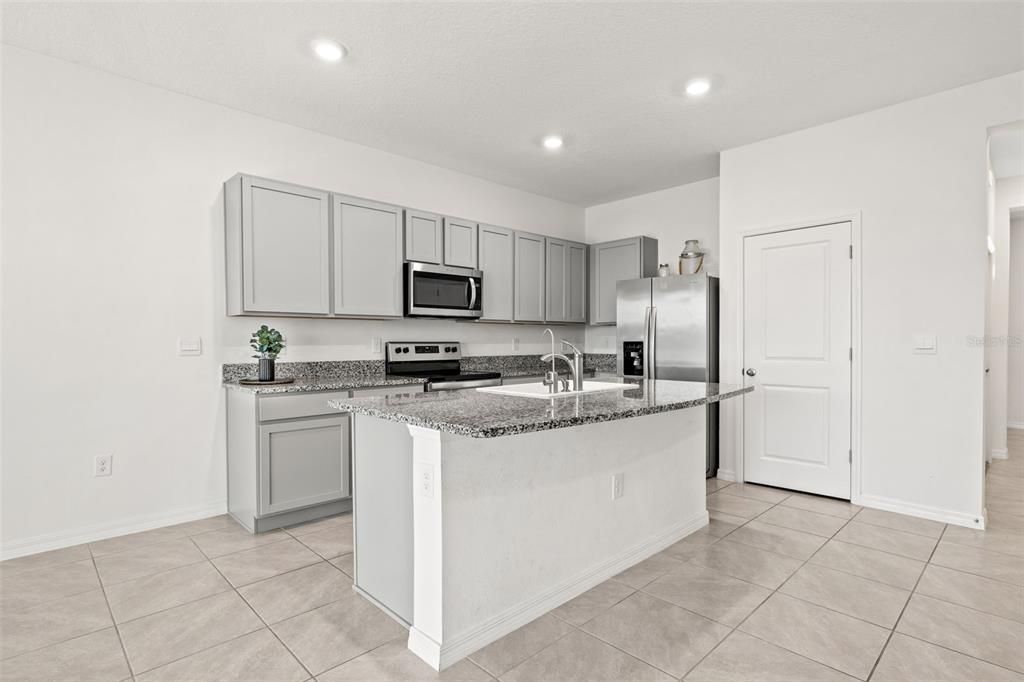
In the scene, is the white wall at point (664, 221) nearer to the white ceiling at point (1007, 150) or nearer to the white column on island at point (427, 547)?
the white ceiling at point (1007, 150)

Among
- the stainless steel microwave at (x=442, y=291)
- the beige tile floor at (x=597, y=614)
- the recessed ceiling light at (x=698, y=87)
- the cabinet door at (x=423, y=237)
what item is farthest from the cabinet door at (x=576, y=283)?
the beige tile floor at (x=597, y=614)

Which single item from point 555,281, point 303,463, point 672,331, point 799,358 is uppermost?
point 555,281

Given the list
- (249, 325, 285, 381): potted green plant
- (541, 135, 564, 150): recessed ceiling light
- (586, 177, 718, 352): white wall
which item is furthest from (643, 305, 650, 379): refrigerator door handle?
(249, 325, 285, 381): potted green plant

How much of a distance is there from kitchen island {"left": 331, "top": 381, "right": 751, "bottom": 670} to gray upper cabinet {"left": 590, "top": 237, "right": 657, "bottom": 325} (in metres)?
2.70

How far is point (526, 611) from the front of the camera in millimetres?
2047

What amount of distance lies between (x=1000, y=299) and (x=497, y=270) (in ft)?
15.7

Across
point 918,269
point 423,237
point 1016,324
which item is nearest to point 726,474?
point 918,269

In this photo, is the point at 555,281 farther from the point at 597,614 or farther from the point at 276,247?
the point at 597,614

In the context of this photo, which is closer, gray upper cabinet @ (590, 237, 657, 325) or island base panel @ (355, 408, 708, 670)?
island base panel @ (355, 408, 708, 670)

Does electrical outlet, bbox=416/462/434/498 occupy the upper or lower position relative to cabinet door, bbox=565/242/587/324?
lower

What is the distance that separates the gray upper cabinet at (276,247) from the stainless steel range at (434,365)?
82 cm

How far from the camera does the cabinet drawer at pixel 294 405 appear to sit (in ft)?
9.96

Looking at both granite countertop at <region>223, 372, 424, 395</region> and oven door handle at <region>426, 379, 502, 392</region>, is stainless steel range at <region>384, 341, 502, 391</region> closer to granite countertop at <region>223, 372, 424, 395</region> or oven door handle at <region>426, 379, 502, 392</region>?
oven door handle at <region>426, 379, 502, 392</region>

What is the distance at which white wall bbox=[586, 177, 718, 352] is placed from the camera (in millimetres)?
4980
